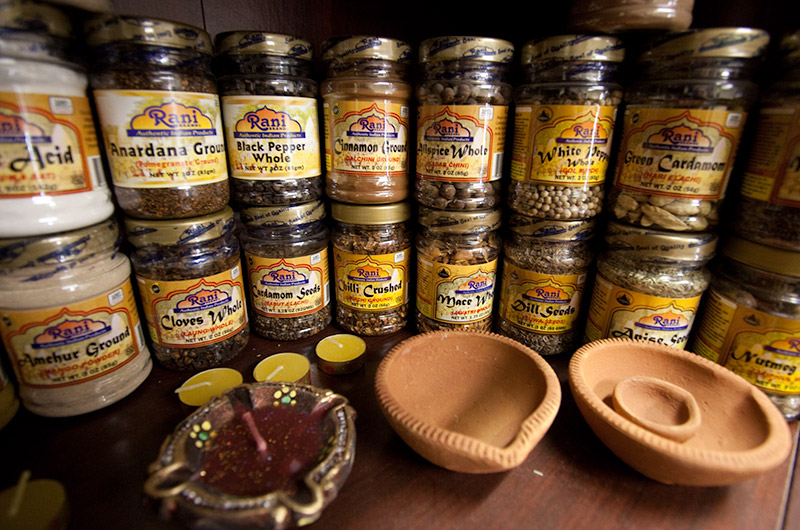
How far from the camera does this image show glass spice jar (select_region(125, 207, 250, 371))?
741mm

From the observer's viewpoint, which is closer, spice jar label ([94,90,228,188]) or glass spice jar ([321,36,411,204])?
spice jar label ([94,90,228,188])

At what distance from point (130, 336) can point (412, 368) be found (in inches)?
19.4

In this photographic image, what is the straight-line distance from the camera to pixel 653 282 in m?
0.76

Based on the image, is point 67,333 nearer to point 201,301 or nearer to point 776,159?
point 201,301

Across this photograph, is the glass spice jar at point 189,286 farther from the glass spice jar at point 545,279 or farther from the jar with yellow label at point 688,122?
the jar with yellow label at point 688,122

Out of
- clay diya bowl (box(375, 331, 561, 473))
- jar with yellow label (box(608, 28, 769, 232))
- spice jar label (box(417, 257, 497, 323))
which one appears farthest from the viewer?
spice jar label (box(417, 257, 497, 323))

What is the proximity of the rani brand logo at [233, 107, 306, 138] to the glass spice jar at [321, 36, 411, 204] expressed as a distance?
88mm

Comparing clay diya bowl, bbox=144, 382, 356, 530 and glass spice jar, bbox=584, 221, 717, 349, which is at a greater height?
glass spice jar, bbox=584, 221, 717, 349

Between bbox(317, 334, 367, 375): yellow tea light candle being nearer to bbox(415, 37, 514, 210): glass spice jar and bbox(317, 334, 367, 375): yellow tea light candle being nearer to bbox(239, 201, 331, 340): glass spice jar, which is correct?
bbox(239, 201, 331, 340): glass spice jar

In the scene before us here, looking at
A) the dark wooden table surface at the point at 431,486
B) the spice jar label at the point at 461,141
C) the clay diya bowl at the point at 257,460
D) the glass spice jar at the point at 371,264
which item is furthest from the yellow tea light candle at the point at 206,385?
the spice jar label at the point at 461,141

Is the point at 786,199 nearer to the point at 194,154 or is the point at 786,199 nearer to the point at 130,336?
the point at 194,154

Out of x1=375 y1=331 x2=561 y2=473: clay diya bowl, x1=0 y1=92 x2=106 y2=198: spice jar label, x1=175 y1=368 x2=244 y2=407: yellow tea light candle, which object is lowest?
x1=175 y1=368 x2=244 y2=407: yellow tea light candle

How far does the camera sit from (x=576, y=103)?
0.74 m

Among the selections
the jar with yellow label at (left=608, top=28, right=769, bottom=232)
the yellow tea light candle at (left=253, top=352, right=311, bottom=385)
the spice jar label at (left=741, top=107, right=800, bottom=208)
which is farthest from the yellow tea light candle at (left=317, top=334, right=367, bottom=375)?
the spice jar label at (left=741, top=107, right=800, bottom=208)
